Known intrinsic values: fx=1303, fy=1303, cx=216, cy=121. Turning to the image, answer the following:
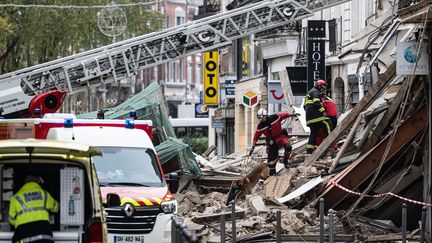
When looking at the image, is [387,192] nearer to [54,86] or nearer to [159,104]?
[159,104]

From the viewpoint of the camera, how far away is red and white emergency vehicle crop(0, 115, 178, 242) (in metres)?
18.7

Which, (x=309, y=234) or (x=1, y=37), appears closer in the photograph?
(x=309, y=234)

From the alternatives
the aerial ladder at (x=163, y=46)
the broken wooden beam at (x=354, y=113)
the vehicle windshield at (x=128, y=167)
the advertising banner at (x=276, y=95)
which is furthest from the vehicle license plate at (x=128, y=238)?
the advertising banner at (x=276, y=95)

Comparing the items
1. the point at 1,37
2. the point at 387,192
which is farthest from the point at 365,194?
the point at 1,37

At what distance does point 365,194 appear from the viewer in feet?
73.0

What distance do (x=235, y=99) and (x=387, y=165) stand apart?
1563 inches

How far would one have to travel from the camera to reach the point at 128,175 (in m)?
19.7

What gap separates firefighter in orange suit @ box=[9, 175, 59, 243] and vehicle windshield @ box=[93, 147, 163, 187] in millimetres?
5937

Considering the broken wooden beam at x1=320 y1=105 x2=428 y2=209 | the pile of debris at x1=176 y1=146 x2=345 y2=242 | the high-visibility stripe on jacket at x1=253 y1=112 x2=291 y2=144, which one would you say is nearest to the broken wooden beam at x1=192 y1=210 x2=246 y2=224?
the pile of debris at x1=176 y1=146 x2=345 y2=242

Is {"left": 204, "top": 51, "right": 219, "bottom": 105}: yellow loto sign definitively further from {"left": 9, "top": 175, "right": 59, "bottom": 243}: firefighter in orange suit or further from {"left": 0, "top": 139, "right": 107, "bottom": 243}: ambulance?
{"left": 9, "top": 175, "right": 59, "bottom": 243}: firefighter in orange suit

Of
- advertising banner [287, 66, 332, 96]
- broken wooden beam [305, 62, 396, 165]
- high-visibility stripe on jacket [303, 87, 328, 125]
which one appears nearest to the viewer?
broken wooden beam [305, 62, 396, 165]

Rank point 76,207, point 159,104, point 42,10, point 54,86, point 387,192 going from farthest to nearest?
point 42,10 < point 54,86 < point 159,104 < point 387,192 < point 76,207

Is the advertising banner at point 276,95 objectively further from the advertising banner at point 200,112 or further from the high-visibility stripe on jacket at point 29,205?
the advertising banner at point 200,112

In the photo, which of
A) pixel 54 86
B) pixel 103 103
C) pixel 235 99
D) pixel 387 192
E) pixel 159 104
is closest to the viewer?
pixel 387 192
